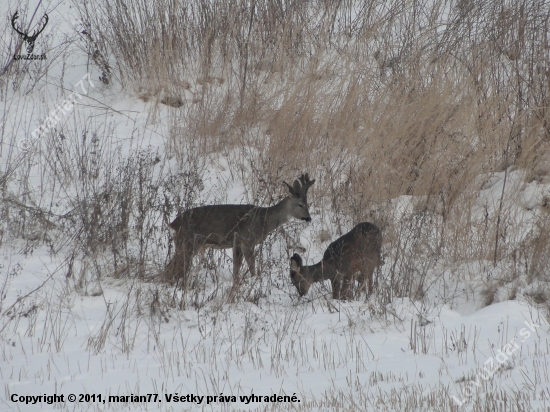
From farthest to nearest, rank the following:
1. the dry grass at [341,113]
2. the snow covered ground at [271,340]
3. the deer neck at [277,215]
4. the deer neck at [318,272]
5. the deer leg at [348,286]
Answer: the deer neck at [277,215], the dry grass at [341,113], the deer neck at [318,272], the deer leg at [348,286], the snow covered ground at [271,340]

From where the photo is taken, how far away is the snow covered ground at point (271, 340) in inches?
195

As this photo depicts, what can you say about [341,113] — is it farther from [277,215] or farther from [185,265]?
[185,265]

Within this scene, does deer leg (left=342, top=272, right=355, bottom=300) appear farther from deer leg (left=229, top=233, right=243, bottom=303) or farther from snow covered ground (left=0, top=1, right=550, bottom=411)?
deer leg (left=229, top=233, right=243, bottom=303)

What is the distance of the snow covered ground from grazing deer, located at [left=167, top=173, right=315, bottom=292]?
0.69 feet

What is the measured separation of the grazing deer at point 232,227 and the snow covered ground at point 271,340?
209mm

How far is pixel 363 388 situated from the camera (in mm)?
5086

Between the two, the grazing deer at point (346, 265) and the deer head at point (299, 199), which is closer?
the grazing deer at point (346, 265)

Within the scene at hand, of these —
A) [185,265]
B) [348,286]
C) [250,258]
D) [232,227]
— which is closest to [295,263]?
[250,258]

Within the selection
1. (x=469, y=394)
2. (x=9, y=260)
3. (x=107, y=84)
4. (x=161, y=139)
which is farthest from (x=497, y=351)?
(x=107, y=84)

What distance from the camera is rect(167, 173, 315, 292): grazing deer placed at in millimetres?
7945

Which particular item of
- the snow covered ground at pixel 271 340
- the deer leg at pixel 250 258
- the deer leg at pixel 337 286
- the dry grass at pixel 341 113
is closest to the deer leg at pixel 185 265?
the snow covered ground at pixel 271 340

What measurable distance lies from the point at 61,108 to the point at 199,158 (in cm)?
287

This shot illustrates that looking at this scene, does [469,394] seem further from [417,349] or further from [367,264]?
[367,264]

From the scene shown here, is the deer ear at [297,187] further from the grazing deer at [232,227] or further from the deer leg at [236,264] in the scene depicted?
the deer leg at [236,264]
